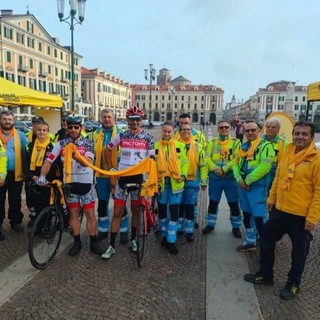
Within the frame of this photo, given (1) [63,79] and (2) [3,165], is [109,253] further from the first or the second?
(1) [63,79]

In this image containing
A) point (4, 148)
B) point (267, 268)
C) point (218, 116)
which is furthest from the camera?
point (218, 116)

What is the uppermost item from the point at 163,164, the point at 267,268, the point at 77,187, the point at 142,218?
the point at 163,164

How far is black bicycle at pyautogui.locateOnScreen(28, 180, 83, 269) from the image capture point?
3977 mm

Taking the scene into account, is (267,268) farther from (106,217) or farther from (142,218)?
(106,217)

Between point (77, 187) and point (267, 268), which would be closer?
point (267, 268)

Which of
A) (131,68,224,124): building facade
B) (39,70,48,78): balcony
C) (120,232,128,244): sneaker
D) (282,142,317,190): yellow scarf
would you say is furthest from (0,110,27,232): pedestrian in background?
(131,68,224,124): building facade

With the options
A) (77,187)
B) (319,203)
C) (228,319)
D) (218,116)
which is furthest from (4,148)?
(218,116)

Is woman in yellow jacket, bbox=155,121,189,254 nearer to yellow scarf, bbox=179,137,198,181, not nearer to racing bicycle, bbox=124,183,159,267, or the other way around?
yellow scarf, bbox=179,137,198,181

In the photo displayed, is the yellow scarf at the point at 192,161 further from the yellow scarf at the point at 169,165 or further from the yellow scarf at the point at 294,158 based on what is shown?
the yellow scarf at the point at 294,158

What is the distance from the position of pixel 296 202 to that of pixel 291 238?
1.64 ft

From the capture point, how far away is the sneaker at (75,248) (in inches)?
171

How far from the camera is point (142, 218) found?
4.12 meters

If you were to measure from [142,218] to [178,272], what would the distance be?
83 centimetres

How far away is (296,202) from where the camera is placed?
3268 millimetres
